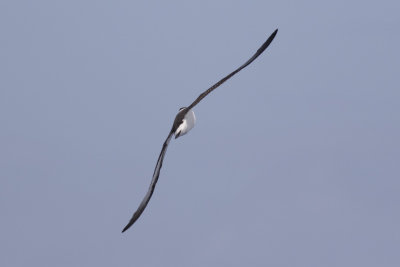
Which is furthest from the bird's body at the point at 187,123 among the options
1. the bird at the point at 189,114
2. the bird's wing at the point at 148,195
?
the bird's wing at the point at 148,195

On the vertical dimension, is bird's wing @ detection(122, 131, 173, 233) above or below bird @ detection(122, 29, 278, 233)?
below

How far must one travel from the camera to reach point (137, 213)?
15.3 m

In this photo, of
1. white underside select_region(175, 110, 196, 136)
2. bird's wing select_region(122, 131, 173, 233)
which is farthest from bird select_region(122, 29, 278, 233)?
bird's wing select_region(122, 131, 173, 233)

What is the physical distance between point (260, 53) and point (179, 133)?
3.83 m

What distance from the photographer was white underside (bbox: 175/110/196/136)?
19839 mm

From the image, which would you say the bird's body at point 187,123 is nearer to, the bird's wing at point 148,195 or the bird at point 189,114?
the bird at point 189,114

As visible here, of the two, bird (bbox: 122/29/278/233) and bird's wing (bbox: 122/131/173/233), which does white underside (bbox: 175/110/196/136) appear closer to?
bird (bbox: 122/29/278/233)

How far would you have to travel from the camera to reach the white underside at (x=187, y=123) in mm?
19839

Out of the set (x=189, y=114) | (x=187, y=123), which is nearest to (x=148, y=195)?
(x=187, y=123)

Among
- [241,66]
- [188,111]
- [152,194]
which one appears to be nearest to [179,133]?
[188,111]

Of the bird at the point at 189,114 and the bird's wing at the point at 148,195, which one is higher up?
the bird at the point at 189,114

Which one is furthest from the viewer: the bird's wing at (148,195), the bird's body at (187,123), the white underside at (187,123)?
the white underside at (187,123)

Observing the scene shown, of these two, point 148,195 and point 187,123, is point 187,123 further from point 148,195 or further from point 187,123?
point 148,195

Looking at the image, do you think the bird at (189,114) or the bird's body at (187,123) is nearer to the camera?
the bird at (189,114)
